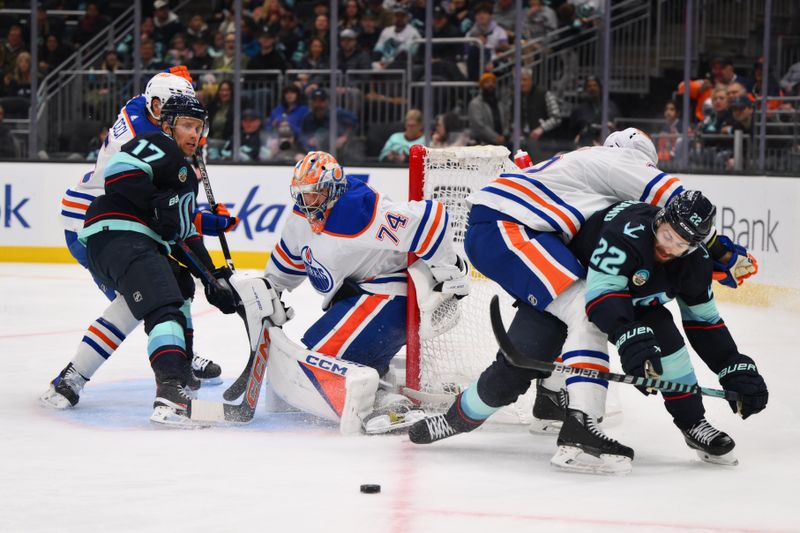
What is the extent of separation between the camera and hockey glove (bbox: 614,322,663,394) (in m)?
2.83

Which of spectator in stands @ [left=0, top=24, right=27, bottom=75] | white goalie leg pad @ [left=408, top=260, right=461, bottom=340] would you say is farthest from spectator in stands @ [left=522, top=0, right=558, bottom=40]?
white goalie leg pad @ [left=408, top=260, right=461, bottom=340]

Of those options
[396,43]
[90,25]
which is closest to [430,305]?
[396,43]

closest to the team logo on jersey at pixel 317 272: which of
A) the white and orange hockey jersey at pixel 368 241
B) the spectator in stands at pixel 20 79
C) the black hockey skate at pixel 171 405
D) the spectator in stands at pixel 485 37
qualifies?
the white and orange hockey jersey at pixel 368 241

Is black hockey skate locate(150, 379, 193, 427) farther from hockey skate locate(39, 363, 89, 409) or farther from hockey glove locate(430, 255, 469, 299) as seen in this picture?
hockey glove locate(430, 255, 469, 299)

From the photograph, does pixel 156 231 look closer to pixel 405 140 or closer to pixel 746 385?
pixel 746 385

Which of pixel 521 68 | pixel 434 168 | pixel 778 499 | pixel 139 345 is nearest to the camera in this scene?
pixel 778 499

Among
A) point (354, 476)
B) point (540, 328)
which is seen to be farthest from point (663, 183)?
point (354, 476)

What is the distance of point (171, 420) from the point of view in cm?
347

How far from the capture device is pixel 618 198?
127 inches

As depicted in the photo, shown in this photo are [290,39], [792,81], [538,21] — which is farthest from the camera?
[290,39]

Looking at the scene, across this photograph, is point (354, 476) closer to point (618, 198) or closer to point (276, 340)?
point (276, 340)

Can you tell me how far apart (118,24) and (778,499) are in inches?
309

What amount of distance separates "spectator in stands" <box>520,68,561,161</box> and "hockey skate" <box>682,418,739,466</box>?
190 inches

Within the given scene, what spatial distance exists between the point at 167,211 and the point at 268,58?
17.4 ft
